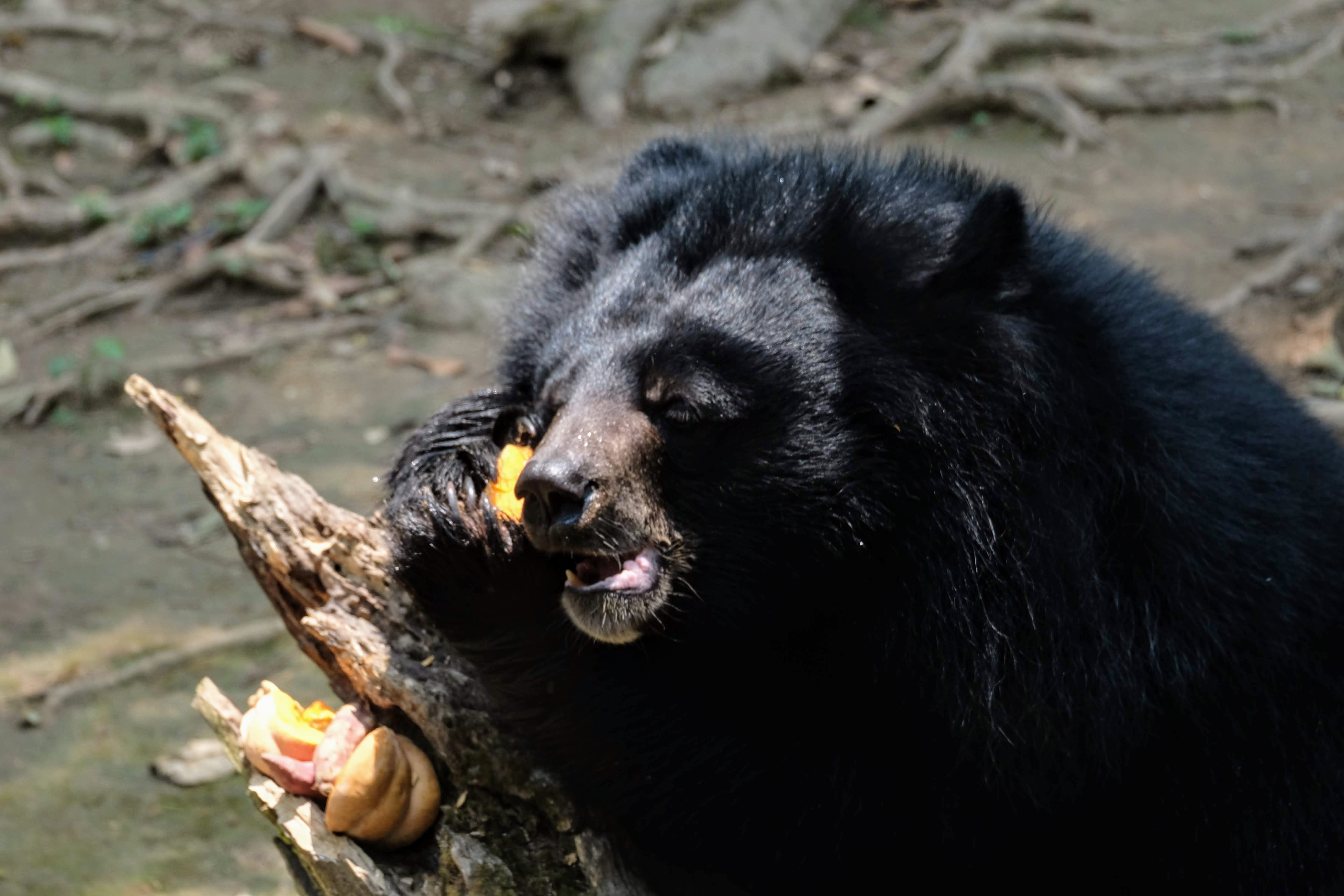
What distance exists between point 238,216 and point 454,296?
203 centimetres

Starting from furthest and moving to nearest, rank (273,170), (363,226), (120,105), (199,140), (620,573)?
(120,105) < (199,140) < (273,170) < (363,226) < (620,573)

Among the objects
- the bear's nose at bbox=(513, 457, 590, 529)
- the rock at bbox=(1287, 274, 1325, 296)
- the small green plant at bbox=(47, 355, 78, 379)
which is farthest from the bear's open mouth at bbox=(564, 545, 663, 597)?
the small green plant at bbox=(47, 355, 78, 379)

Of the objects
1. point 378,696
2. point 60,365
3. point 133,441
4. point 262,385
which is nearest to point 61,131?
point 60,365

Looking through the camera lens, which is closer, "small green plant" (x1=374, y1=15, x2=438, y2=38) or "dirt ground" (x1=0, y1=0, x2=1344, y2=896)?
"dirt ground" (x1=0, y1=0, x2=1344, y2=896)

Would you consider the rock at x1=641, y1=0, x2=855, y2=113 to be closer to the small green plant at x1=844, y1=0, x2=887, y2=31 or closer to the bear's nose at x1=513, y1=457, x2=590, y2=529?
the small green plant at x1=844, y1=0, x2=887, y2=31

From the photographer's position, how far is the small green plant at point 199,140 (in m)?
9.17

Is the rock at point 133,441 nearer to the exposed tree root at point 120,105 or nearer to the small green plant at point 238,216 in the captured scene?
the small green plant at point 238,216

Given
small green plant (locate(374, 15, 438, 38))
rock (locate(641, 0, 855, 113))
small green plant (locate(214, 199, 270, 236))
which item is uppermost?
rock (locate(641, 0, 855, 113))

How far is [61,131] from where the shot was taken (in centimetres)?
948

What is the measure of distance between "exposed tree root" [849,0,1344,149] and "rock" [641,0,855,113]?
3.34ft

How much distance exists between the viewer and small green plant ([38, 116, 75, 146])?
9.46 m

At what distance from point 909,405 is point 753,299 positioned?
0.40 metres

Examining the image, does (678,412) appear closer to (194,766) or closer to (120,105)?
(194,766)

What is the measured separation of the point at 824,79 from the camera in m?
10.5
